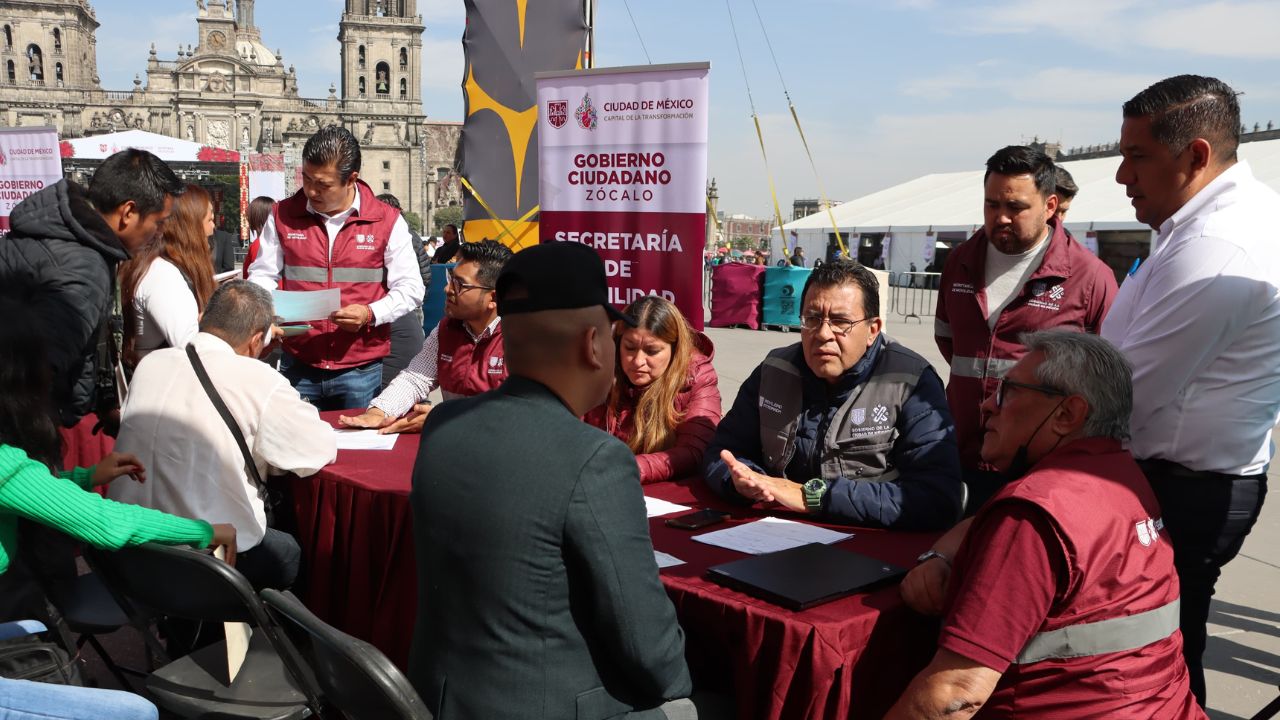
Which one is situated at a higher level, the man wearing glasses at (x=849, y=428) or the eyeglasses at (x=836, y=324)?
the eyeglasses at (x=836, y=324)

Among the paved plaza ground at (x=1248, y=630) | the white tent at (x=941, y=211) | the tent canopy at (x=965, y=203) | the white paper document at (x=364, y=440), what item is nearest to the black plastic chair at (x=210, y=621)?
the white paper document at (x=364, y=440)

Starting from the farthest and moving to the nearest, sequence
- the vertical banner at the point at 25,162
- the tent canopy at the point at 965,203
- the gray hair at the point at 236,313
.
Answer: the tent canopy at the point at 965,203, the vertical banner at the point at 25,162, the gray hair at the point at 236,313

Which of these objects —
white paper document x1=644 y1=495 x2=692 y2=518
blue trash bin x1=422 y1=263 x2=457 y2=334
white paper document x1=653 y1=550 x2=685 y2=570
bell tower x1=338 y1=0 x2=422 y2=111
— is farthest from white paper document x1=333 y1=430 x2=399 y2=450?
bell tower x1=338 y1=0 x2=422 y2=111

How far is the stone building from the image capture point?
90.5 metres

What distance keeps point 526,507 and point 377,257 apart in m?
3.30

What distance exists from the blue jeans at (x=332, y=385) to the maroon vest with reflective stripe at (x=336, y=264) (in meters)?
0.05

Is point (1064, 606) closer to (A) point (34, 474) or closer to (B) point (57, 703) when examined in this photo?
(B) point (57, 703)

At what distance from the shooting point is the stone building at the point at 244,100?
90.5m

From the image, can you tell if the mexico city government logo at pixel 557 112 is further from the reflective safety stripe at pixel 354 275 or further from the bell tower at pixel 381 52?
the bell tower at pixel 381 52

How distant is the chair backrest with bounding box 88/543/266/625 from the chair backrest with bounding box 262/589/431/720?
30 cm

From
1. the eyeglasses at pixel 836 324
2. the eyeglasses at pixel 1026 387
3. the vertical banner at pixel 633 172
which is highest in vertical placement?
the vertical banner at pixel 633 172

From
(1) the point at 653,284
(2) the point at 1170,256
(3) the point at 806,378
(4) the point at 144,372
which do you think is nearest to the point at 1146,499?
(2) the point at 1170,256

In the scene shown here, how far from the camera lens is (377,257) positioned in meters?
4.54

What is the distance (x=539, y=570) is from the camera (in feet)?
5.06
